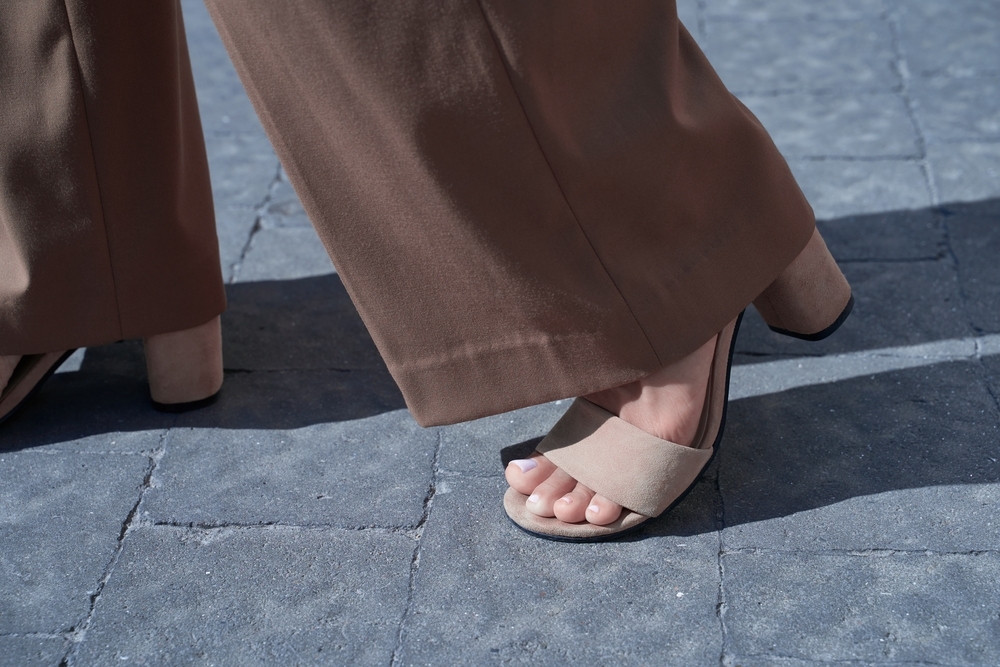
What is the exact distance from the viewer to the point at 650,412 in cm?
151

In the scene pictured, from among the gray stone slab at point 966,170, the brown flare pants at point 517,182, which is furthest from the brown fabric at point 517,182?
the gray stone slab at point 966,170

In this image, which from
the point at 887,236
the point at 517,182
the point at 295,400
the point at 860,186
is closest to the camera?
the point at 517,182

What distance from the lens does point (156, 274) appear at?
176 centimetres

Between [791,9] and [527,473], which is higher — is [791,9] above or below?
below

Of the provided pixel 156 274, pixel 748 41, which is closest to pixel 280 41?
pixel 156 274

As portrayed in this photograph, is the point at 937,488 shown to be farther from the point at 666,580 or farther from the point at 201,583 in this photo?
the point at 201,583

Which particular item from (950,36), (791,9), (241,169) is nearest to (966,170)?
(950,36)

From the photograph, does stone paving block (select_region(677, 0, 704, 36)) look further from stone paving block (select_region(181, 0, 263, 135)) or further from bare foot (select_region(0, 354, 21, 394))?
bare foot (select_region(0, 354, 21, 394))

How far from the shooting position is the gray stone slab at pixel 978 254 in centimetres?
204

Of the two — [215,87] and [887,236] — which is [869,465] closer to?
[887,236]

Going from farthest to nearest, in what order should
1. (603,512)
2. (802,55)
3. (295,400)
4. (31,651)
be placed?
(802,55)
(295,400)
(603,512)
(31,651)

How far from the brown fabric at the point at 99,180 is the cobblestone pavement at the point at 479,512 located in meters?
0.25

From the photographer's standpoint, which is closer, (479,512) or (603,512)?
(603,512)

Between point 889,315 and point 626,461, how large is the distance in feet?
Answer: 2.90
